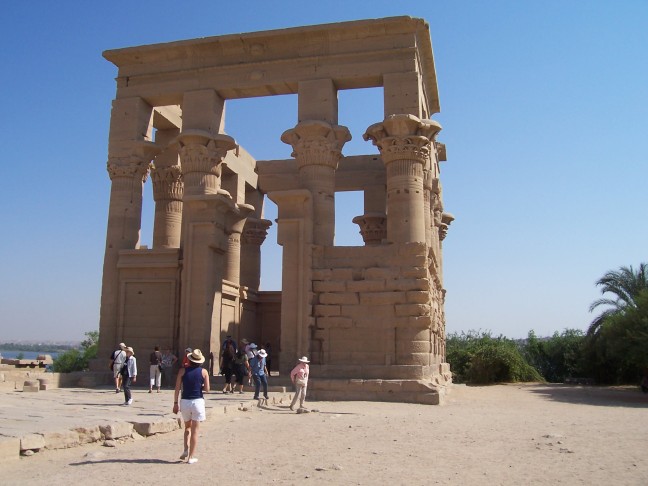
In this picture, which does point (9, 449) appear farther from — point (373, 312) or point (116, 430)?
point (373, 312)

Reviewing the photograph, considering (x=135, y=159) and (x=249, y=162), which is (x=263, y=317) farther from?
(x=135, y=159)

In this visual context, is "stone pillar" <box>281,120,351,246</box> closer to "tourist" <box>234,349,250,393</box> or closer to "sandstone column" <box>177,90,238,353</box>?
"sandstone column" <box>177,90,238,353</box>

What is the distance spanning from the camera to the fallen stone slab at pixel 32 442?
710cm

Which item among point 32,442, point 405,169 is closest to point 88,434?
point 32,442

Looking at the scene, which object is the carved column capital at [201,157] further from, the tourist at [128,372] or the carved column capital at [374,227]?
the carved column capital at [374,227]

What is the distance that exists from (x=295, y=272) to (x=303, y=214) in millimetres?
1539

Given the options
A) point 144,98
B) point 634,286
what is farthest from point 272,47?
point 634,286

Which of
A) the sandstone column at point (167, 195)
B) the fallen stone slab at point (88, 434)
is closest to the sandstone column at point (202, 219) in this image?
the sandstone column at point (167, 195)

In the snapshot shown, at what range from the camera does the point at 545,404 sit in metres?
15.8

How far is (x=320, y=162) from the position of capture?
17016 millimetres

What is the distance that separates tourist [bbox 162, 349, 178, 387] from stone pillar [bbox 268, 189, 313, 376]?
2.83 meters

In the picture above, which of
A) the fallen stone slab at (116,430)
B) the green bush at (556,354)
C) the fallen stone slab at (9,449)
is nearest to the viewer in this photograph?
the fallen stone slab at (9,449)

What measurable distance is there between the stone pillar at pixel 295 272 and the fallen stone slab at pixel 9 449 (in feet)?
30.8

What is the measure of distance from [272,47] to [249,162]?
6.73m
